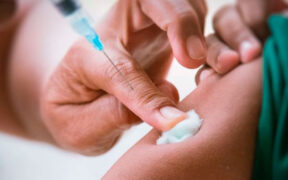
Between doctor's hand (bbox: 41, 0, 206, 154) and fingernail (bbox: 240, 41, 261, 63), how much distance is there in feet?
0.51

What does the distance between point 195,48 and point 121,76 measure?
0.11 meters

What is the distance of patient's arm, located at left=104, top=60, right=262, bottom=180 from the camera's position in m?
0.45

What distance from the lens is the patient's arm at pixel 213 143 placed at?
448mm

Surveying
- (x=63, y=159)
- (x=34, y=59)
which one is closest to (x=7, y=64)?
(x=34, y=59)

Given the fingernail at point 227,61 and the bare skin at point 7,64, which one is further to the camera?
the bare skin at point 7,64

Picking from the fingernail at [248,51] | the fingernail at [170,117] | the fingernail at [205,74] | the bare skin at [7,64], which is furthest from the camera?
the bare skin at [7,64]

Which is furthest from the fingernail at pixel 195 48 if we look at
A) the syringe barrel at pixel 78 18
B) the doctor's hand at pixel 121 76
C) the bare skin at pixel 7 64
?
the bare skin at pixel 7 64

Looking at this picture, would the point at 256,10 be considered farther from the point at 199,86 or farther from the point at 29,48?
the point at 29,48

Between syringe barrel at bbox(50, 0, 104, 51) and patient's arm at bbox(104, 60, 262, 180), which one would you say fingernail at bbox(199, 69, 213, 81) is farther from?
syringe barrel at bbox(50, 0, 104, 51)

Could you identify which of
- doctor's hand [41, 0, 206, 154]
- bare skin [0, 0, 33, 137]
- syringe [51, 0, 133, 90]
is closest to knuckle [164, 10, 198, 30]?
doctor's hand [41, 0, 206, 154]

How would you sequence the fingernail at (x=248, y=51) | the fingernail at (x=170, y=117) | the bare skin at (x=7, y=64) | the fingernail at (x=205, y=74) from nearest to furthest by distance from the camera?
the fingernail at (x=170, y=117), the fingernail at (x=205, y=74), the fingernail at (x=248, y=51), the bare skin at (x=7, y=64)

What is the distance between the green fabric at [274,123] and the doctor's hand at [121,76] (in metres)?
0.16

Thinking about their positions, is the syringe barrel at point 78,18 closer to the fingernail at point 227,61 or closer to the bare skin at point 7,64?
the fingernail at point 227,61

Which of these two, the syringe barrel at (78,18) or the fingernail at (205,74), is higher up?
the syringe barrel at (78,18)
